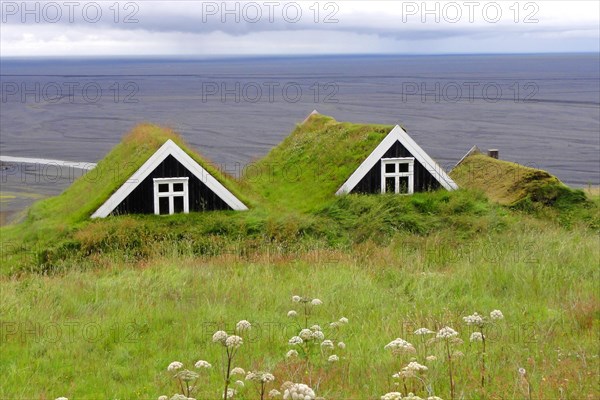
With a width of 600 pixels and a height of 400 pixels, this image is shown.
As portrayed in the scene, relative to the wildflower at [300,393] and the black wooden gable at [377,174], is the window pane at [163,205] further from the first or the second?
the wildflower at [300,393]

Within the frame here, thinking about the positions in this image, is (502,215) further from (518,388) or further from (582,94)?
(582,94)

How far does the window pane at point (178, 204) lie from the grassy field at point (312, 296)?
0.49m

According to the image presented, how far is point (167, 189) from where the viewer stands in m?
22.1

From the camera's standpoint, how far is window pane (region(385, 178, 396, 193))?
23.9 metres

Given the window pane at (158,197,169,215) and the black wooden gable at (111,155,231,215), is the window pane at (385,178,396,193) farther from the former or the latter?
the window pane at (158,197,169,215)

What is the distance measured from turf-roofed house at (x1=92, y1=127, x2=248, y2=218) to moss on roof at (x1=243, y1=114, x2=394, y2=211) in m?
2.74

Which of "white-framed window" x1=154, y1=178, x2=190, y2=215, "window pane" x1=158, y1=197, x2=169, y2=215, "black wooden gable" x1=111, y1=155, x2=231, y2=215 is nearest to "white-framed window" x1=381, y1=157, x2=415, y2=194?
"black wooden gable" x1=111, y1=155, x2=231, y2=215

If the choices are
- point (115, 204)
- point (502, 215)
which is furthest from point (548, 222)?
point (115, 204)

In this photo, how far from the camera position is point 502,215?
2417cm

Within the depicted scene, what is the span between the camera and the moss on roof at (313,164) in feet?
79.2

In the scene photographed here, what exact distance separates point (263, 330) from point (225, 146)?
63.4 meters

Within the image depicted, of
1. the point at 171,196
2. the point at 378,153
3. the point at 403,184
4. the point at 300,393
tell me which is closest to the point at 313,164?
the point at 378,153

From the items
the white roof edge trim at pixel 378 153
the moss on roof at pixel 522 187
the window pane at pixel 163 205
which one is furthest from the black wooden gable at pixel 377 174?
the window pane at pixel 163 205

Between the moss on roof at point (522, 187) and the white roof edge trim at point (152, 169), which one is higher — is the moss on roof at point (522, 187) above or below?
below
